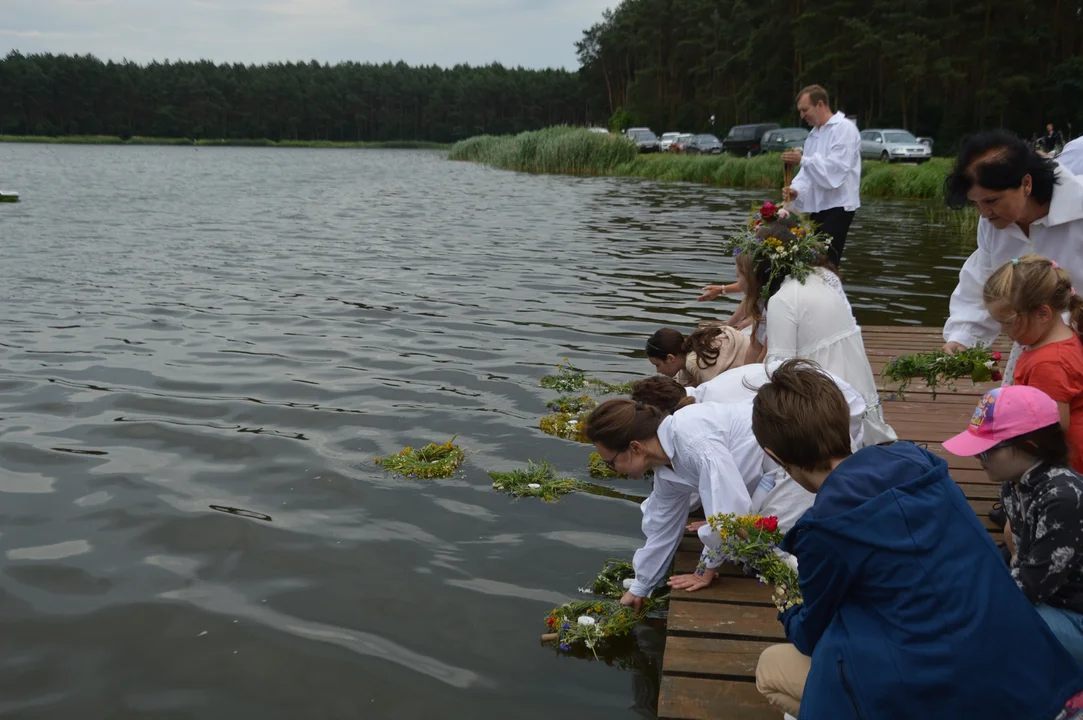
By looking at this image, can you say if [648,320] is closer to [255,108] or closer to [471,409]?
[471,409]

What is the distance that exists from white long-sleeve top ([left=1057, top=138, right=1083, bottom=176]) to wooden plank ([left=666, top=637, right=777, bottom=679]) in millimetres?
2702

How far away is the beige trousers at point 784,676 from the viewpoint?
299cm

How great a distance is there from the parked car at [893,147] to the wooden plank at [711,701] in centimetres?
3388

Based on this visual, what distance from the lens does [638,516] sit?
568 cm

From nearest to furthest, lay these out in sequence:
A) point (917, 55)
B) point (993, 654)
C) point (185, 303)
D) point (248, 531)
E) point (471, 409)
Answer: point (993, 654), point (248, 531), point (471, 409), point (185, 303), point (917, 55)

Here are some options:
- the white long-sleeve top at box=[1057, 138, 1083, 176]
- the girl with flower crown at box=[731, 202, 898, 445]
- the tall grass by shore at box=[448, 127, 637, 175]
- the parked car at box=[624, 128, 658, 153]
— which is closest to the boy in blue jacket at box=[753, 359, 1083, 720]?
the girl with flower crown at box=[731, 202, 898, 445]

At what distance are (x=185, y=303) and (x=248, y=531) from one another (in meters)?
7.31

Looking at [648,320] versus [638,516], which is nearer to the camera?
[638,516]

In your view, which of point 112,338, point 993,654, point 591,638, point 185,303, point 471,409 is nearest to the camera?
point 993,654

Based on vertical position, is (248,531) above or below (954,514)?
below

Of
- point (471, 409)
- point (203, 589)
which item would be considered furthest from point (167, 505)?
point (471, 409)

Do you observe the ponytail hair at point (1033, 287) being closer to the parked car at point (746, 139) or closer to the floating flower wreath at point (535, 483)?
the floating flower wreath at point (535, 483)

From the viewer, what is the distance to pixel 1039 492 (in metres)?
3.04

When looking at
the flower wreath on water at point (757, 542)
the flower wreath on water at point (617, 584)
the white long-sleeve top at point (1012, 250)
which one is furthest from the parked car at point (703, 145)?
the flower wreath on water at point (757, 542)
